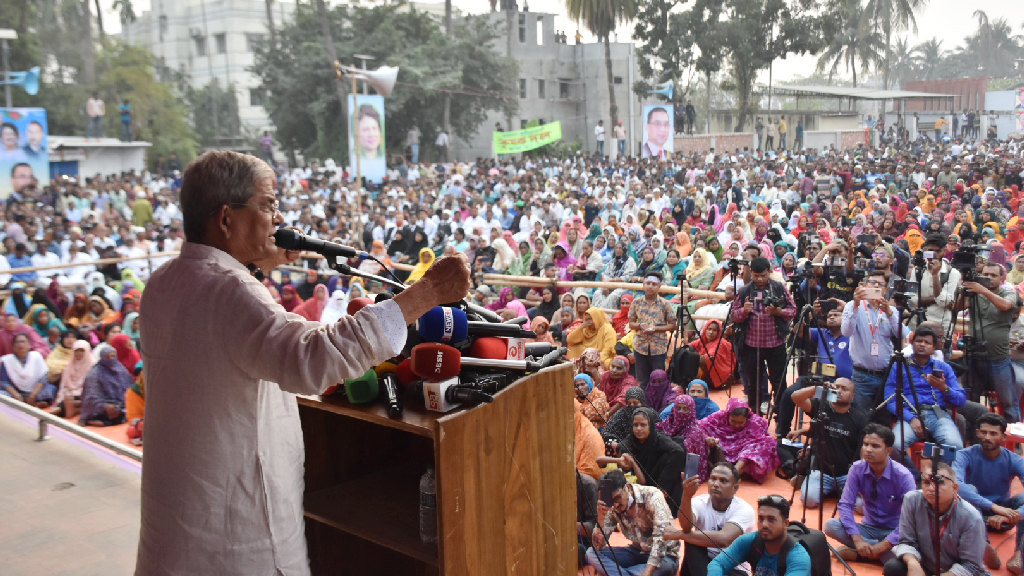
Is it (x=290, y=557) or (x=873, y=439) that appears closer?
(x=290, y=557)

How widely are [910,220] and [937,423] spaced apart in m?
5.91

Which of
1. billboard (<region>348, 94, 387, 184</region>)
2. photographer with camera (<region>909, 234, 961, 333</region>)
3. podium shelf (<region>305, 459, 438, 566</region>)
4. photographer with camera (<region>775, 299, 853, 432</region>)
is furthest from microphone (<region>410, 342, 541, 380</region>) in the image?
billboard (<region>348, 94, 387, 184</region>)

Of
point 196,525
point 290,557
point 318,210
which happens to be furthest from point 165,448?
point 318,210

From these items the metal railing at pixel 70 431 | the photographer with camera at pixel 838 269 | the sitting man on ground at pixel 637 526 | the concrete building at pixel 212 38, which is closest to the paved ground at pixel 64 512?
the metal railing at pixel 70 431

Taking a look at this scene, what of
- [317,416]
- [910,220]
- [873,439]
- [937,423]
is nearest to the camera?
[317,416]

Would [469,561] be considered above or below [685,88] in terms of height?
below

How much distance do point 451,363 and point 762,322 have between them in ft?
15.3

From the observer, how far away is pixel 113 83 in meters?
25.3

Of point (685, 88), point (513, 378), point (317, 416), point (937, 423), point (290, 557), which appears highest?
point (685, 88)

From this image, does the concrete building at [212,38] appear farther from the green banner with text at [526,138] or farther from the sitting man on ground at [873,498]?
the sitting man on ground at [873,498]

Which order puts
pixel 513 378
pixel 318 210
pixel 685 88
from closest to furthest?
1. pixel 513 378
2. pixel 318 210
3. pixel 685 88

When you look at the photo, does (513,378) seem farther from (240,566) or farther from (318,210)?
(318,210)

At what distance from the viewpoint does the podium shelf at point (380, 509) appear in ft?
4.84

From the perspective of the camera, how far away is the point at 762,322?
5715 millimetres
